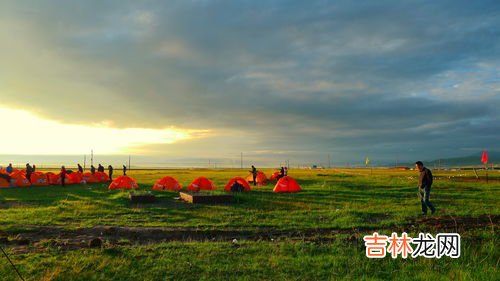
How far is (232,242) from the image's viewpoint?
1156cm

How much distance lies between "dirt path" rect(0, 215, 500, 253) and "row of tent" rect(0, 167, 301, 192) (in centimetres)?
1594

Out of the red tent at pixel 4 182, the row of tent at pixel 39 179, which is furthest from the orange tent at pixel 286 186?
the red tent at pixel 4 182

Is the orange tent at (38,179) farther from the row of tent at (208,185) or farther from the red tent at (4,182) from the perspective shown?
the row of tent at (208,185)

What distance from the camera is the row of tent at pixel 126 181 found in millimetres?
30712

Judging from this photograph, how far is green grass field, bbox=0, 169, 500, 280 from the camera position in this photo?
8.50 m

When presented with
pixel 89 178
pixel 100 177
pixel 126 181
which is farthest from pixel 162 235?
pixel 100 177

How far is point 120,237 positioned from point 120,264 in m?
3.93

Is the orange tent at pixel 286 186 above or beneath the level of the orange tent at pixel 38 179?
beneath

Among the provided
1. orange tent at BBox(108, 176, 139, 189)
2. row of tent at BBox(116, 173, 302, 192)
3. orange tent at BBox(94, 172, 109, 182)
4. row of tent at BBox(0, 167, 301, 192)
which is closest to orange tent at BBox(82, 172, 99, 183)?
row of tent at BBox(0, 167, 301, 192)

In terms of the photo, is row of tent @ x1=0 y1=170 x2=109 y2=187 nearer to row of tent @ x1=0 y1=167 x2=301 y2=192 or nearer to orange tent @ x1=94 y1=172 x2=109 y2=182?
row of tent @ x1=0 y1=167 x2=301 y2=192

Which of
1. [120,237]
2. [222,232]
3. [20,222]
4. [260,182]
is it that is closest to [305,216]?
[222,232]

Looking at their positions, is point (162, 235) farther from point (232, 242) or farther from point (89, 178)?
point (89, 178)

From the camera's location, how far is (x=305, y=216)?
16875 millimetres

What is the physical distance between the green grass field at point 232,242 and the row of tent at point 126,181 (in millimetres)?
9834
